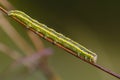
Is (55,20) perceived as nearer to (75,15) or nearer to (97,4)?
(75,15)

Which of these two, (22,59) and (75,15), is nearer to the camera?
(22,59)

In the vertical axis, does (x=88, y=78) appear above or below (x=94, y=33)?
below

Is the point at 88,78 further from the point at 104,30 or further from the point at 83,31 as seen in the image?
the point at 104,30

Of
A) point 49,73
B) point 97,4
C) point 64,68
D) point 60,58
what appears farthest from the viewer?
point 97,4

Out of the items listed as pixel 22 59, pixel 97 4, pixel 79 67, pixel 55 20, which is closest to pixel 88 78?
pixel 79 67

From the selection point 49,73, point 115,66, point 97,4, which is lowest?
point 49,73

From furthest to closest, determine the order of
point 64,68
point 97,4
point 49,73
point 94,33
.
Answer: point 97,4
point 94,33
point 64,68
point 49,73

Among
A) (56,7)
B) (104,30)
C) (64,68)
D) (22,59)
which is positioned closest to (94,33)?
(104,30)

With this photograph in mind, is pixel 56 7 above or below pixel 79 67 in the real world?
above

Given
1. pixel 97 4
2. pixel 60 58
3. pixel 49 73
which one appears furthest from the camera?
pixel 97 4
